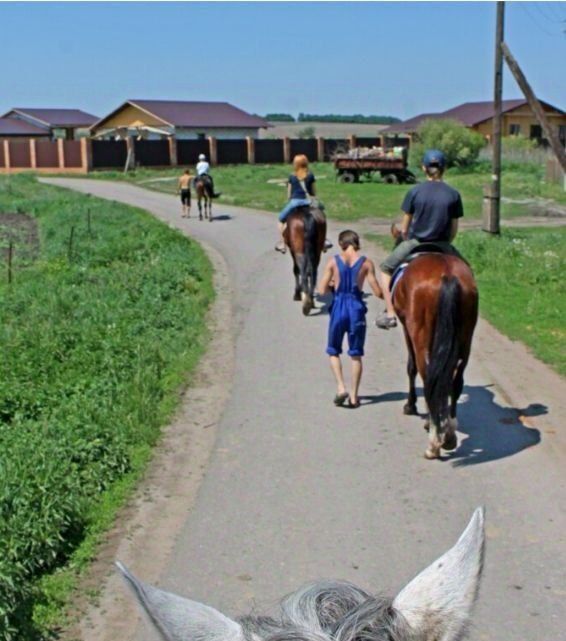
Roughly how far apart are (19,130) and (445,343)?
7003 cm

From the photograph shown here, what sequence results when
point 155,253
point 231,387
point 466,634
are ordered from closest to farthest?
point 466,634 → point 231,387 → point 155,253

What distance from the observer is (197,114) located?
2886 inches

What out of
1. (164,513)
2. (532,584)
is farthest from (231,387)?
(532,584)

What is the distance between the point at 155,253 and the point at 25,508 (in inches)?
560

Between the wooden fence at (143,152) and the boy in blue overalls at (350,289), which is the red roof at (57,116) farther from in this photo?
the boy in blue overalls at (350,289)

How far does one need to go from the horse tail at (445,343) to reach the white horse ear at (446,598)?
6.32 meters

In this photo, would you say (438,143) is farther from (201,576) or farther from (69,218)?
(201,576)

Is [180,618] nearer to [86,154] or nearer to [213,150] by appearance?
[86,154]

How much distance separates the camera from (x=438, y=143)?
5300 centimetres

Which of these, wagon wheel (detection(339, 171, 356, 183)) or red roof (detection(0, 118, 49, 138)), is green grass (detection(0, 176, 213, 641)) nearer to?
wagon wheel (detection(339, 171, 356, 183))

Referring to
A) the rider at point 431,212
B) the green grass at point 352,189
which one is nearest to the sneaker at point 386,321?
the rider at point 431,212

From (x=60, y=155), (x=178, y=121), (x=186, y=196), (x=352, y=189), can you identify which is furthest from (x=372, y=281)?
(x=178, y=121)

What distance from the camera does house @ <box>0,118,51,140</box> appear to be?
72938mm

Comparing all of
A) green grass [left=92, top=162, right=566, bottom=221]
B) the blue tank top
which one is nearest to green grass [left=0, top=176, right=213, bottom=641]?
the blue tank top
